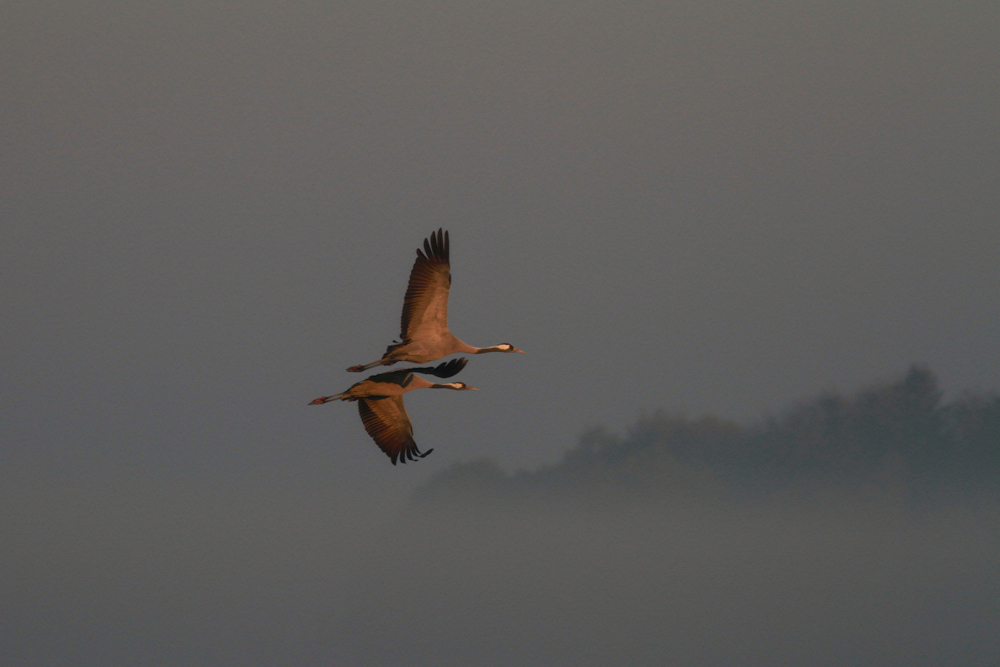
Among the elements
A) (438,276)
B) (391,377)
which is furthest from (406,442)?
(438,276)

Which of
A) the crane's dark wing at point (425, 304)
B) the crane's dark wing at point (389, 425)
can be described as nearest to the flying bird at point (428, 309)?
the crane's dark wing at point (425, 304)

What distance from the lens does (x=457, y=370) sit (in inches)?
1406

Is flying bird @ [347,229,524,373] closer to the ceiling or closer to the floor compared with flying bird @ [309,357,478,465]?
closer to the ceiling

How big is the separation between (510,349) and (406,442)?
4.05 metres

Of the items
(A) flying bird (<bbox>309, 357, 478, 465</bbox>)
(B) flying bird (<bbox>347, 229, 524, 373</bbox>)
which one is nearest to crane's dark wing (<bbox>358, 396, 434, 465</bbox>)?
(A) flying bird (<bbox>309, 357, 478, 465</bbox>)

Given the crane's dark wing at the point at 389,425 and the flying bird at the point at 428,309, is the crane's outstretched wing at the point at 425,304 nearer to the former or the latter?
the flying bird at the point at 428,309

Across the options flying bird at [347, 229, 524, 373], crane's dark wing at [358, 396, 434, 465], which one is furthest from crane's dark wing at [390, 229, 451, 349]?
crane's dark wing at [358, 396, 434, 465]

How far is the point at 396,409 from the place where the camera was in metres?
36.0

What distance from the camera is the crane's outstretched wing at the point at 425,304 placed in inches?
1355

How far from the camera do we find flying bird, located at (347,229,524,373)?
34.1 metres

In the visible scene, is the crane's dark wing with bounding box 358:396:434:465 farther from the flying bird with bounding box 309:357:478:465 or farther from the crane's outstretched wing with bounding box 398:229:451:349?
the crane's outstretched wing with bounding box 398:229:451:349

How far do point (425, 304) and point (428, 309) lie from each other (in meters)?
0.16

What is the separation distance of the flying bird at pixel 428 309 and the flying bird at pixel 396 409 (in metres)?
1.20

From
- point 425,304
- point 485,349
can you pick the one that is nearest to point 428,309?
point 425,304
